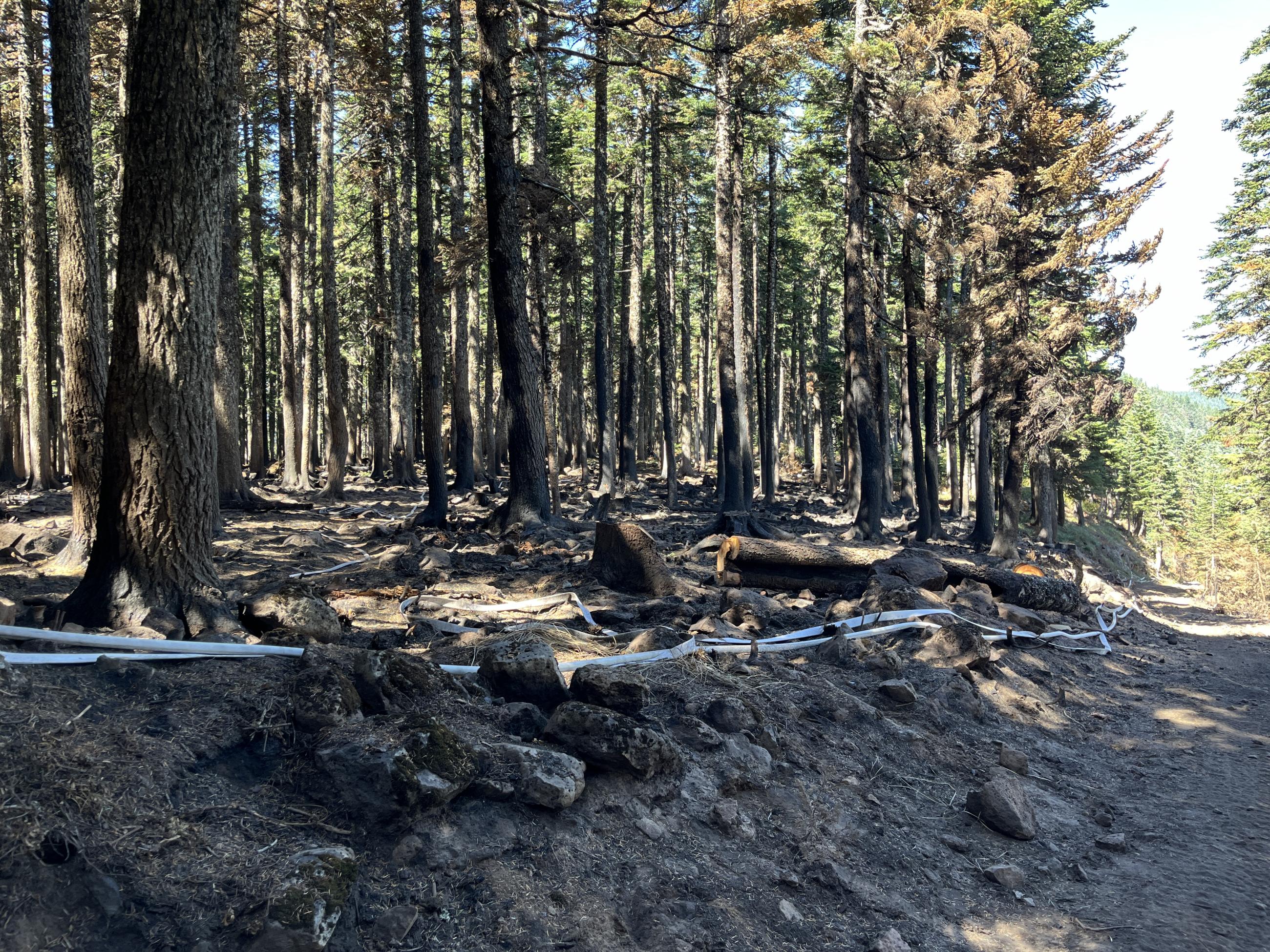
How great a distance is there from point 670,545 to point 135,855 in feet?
38.5

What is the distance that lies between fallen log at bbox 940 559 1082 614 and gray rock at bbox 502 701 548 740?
8006 mm

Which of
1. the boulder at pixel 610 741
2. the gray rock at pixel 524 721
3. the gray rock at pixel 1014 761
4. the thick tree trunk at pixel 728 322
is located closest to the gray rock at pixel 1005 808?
the gray rock at pixel 1014 761

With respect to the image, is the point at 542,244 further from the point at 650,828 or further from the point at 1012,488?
the point at 650,828

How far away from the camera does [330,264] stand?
18109 millimetres

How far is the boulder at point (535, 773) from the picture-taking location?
155 inches

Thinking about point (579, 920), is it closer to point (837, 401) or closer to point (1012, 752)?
point (1012, 752)

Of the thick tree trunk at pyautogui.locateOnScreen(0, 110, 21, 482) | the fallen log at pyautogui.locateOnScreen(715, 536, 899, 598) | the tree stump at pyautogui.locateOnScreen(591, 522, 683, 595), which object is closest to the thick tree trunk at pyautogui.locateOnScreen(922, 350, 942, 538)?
the fallen log at pyautogui.locateOnScreen(715, 536, 899, 598)

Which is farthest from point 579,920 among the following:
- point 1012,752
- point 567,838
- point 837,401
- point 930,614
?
point 837,401

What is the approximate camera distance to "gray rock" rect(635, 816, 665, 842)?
4.12 m

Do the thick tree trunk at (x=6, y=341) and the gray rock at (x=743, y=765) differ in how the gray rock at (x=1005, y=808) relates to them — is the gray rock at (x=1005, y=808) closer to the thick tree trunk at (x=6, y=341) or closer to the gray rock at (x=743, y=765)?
the gray rock at (x=743, y=765)

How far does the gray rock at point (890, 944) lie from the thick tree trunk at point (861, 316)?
16.5m

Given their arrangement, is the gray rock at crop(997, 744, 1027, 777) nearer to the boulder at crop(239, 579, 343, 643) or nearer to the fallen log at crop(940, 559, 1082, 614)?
the boulder at crop(239, 579, 343, 643)

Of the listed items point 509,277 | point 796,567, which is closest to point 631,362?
point 509,277

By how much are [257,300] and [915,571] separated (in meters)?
25.6
